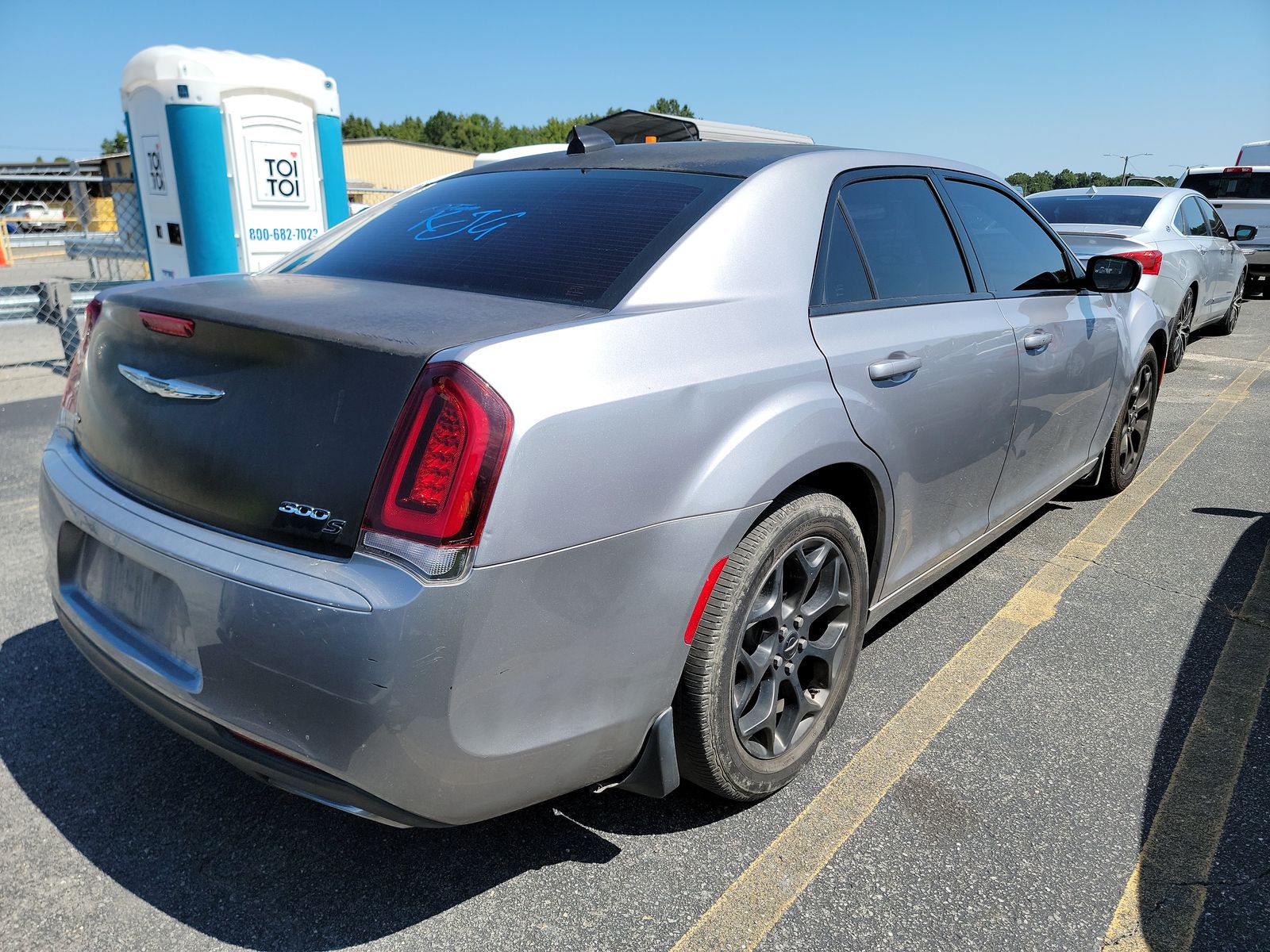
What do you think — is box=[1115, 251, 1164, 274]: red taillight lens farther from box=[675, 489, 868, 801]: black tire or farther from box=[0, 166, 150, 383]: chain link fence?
box=[0, 166, 150, 383]: chain link fence

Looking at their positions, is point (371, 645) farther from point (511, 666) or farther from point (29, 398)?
point (29, 398)

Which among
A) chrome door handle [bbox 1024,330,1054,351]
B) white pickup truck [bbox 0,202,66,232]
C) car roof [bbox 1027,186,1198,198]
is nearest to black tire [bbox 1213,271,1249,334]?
car roof [bbox 1027,186,1198,198]

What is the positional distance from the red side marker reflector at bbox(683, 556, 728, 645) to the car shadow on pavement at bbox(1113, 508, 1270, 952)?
44.9 inches

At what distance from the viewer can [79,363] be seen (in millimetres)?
2365

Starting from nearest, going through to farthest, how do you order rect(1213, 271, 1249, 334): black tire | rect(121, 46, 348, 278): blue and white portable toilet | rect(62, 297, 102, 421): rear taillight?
1. rect(62, 297, 102, 421): rear taillight
2. rect(121, 46, 348, 278): blue and white portable toilet
3. rect(1213, 271, 1249, 334): black tire

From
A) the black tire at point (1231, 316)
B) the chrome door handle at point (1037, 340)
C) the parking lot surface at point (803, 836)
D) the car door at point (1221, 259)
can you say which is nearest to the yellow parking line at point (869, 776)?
the parking lot surface at point (803, 836)

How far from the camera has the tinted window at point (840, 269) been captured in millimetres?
2428

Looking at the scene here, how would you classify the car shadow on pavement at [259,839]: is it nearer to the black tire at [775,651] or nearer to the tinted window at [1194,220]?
the black tire at [775,651]

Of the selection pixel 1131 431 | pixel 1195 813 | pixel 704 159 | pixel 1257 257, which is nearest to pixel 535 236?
pixel 704 159

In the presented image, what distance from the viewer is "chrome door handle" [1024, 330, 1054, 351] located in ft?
10.5

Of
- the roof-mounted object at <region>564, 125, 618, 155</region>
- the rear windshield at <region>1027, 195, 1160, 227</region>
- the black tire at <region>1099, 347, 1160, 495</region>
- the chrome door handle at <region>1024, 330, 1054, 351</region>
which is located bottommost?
the black tire at <region>1099, 347, 1160, 495</region>

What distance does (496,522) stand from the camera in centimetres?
160

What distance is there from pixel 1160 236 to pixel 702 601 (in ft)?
25.2

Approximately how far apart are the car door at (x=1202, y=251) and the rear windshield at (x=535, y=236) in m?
7.92
